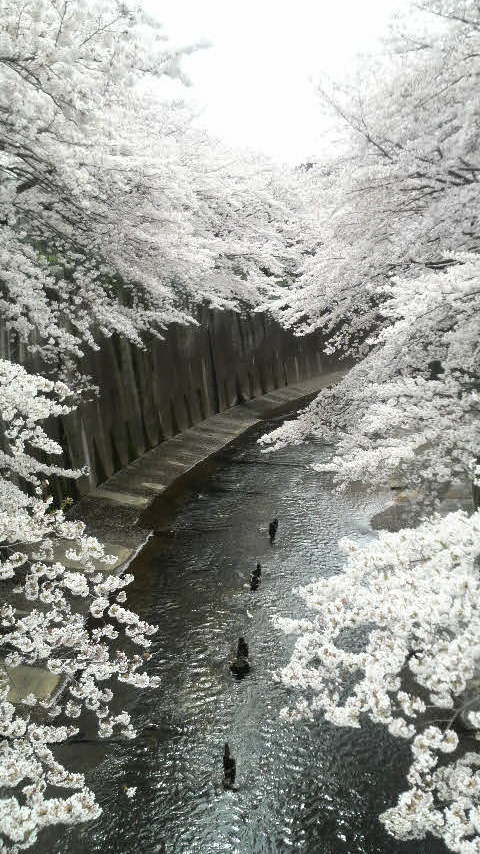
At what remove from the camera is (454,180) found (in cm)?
702

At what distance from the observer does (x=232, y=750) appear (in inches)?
247

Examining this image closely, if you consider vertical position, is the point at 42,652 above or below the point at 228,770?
above

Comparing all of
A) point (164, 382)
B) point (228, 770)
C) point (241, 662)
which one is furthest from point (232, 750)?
point (164, 382)

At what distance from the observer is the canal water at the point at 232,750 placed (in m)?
5.35

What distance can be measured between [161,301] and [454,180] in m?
8.87

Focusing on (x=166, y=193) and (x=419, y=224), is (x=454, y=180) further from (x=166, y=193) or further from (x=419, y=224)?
(x=166, y=193)

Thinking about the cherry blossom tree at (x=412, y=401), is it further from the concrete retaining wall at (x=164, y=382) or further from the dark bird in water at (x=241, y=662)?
the concrete retaining wall at (x=164, y=382)

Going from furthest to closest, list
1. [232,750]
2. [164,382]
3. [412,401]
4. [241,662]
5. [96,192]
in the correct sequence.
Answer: [164,382] → [96,192] → [412,401] → [241,662] → [232,750]

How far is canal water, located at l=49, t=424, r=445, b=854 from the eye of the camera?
5.35 metres

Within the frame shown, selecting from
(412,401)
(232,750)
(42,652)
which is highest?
(412,401)

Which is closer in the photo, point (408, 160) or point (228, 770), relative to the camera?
point (228, 770)

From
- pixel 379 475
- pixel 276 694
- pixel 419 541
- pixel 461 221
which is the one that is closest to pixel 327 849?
pixel 276 694

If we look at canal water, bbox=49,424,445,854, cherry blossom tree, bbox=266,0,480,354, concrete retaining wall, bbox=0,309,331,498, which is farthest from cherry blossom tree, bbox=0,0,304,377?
canal water, bbox=49,424,445,854

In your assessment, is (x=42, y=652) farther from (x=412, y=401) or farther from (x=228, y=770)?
(x=412, y=401)
